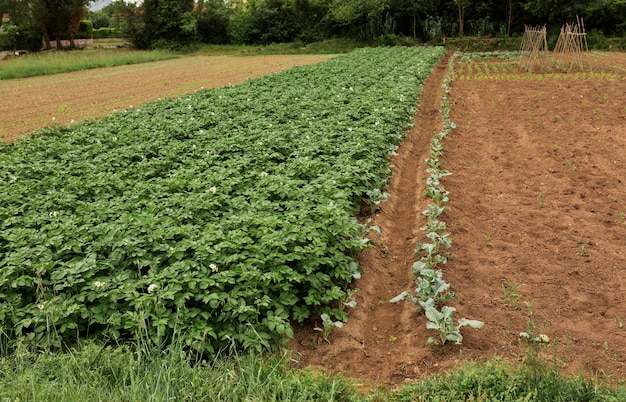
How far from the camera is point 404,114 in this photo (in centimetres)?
1104

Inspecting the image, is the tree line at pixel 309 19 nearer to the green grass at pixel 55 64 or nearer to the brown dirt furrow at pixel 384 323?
the green grass at pixel 55 64

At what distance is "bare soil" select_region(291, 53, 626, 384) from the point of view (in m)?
3.93

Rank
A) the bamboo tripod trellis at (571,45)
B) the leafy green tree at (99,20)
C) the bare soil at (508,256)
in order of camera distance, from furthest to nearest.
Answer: the leafy green tree at (99,20) < the bamboo tripod trellis at (571,45) < the bare soil at (508,256)

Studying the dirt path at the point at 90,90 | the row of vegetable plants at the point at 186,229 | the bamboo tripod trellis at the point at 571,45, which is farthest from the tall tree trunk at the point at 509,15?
the row of vegetable plants at the point at 186,229

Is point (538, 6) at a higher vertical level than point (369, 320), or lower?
higher

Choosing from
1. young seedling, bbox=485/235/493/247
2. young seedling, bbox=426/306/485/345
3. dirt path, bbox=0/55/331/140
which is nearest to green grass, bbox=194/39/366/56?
dirt path, bbox=0/55/331/140

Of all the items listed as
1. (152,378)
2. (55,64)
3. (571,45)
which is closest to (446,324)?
(152,378)

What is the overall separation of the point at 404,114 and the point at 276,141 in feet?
13.6

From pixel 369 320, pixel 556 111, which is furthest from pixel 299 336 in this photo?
pixel 556 111

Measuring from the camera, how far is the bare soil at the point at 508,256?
393cm

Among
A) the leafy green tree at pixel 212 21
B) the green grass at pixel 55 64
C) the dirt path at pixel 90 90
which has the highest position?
the leafy green tree at pixel 212 21

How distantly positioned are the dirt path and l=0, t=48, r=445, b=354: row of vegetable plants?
566 centimetres

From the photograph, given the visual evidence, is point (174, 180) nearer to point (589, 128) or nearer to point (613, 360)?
A: point (613, 360)

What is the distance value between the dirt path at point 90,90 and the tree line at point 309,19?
17.7 m
